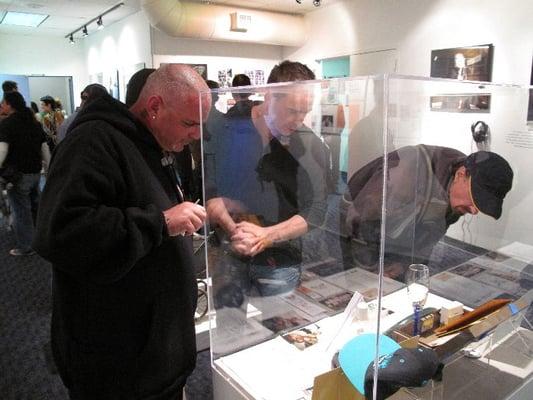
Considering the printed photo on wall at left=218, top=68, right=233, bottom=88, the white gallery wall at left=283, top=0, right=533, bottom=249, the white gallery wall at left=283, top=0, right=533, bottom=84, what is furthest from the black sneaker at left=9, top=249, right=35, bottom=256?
the white gallery wall at left=283, top=0, right=533, bottom=84

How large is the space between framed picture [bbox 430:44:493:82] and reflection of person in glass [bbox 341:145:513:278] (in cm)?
306

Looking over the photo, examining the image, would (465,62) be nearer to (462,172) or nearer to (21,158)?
(462,172)

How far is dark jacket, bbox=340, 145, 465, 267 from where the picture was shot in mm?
885

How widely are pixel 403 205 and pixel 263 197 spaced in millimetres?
439

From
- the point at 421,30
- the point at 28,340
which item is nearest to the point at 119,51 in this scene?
the point at 421,30

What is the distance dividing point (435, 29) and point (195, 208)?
4332mm

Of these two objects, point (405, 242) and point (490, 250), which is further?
point (490, 250)

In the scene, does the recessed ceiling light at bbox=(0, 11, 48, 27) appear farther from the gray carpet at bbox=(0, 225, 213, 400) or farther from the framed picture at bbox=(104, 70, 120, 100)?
the gray carpet at bbox=(0, 225, 213, 400)

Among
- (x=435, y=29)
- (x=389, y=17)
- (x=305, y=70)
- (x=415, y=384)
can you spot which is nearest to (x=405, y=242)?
(x=415, y=384)

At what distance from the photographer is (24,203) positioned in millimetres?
3812

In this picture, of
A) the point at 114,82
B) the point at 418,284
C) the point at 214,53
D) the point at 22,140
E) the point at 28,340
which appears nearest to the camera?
the point at 418,284

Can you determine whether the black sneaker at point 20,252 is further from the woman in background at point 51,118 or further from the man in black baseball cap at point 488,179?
the man in black baseball cap at point 488,179

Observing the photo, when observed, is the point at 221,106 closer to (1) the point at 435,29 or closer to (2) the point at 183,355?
(2) the point at 183,355

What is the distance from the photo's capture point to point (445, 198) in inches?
47.3
